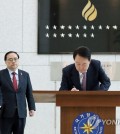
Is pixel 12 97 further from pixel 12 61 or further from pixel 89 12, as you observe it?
pixel 89 12

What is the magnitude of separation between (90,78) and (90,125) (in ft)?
1.87

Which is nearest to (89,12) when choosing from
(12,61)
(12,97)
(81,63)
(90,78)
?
(12,61)

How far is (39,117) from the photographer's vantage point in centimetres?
562

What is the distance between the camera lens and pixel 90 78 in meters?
3.03

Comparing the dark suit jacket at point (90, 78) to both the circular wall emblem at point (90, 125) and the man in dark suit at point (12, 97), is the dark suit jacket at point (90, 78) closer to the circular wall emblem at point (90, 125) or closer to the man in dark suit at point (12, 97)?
the circular wall emblem at point (90, 125)

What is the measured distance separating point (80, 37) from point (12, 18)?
1.01 meters

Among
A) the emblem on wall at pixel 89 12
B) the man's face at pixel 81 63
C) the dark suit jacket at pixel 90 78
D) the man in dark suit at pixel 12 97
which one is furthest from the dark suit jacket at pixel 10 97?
the emblem on wall at pixel 89 12

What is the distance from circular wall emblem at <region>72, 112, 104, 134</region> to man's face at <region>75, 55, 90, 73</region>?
1.56 ft

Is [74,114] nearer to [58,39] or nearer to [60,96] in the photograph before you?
[60,96]

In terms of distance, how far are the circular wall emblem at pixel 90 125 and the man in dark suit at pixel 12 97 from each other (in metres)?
A: 1.36

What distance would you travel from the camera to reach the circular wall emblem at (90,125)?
254 centimetres

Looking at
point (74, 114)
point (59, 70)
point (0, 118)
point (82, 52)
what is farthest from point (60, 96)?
point (59, 70)

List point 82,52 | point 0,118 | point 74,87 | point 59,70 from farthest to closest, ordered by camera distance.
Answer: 1. point 59,70
2. point 0,118
3. point 74,87
4. point 82,52

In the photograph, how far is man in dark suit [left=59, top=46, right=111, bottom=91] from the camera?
2.88m
